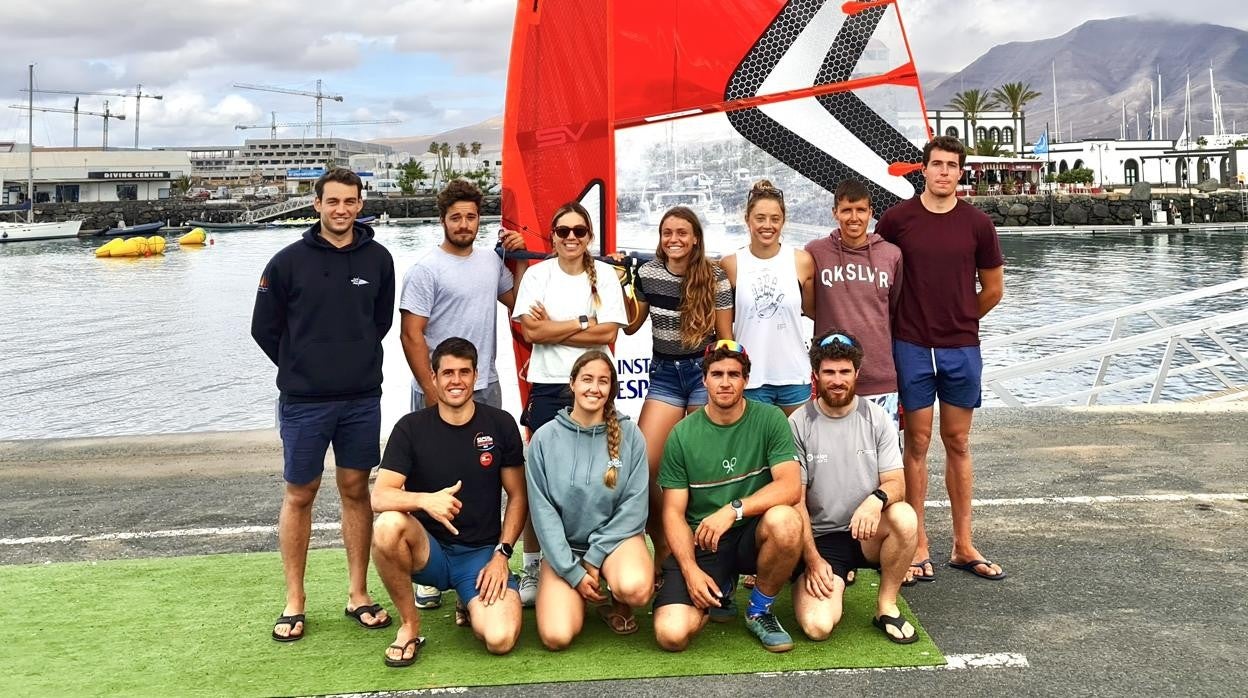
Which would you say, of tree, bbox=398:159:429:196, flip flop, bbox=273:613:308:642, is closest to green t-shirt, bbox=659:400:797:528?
flip flop, bbox=273:613:308:642

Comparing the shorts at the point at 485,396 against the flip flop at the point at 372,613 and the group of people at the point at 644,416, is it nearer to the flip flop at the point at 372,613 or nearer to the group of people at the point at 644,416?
the group of people at the point at 644,416

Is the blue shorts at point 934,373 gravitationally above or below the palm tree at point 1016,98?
below

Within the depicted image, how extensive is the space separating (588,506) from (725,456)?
1.74ft

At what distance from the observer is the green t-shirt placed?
163 inches

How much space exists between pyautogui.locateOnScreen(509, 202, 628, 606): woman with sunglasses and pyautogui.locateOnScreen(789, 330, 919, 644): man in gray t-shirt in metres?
0.84

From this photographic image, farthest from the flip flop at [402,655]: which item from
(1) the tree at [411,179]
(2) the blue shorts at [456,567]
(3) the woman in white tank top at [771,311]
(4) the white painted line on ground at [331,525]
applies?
(1) the tree at [411,179]

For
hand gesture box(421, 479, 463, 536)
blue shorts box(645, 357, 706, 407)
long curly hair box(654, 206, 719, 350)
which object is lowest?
hand gesture box(421, 479, 463, 536)

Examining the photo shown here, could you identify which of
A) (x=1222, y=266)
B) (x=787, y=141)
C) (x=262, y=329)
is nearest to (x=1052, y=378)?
(x=787, y=141)

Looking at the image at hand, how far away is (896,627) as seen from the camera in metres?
4.05

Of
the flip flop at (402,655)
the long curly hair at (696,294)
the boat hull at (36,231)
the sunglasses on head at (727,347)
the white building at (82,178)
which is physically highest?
the white building at (82,178)

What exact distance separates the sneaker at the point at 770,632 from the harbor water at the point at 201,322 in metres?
2.87

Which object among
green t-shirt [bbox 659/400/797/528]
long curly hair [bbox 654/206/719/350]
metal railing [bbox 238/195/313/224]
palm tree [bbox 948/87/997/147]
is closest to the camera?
green t-shirt [bbox 659/400/797/528]

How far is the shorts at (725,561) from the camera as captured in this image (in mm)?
4062

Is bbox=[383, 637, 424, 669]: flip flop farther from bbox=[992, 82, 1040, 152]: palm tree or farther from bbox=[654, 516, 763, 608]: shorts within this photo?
bbox=[992, 82, 1040, 152]: palm tree
